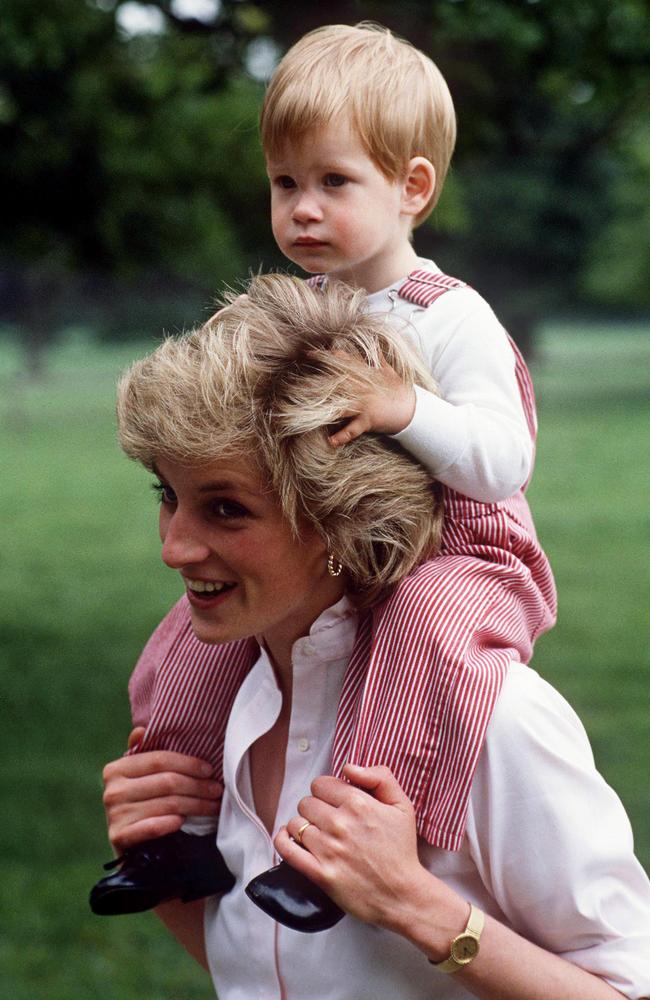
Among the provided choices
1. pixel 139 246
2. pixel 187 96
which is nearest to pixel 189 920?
pixel 139 246

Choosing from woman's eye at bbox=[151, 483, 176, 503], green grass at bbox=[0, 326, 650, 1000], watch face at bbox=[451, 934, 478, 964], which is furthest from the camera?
green grass at bbox=[0, 326, 650, 1000]

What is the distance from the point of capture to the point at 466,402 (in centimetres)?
220

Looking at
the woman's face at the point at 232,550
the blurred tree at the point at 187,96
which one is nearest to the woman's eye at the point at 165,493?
the woman's face at the point at 232,550

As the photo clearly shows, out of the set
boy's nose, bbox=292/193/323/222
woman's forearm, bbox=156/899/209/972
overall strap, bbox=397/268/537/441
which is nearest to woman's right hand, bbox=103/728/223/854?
woman's forearm, bbox=156/899/209/972

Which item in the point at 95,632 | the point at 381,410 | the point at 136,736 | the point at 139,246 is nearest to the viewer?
the point at 381,410

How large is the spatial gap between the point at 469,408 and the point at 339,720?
0.50 meters

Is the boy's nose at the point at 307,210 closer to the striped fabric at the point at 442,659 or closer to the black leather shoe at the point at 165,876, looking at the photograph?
the striped fabric at the point at 442,659

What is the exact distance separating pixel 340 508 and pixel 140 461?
0.31 m

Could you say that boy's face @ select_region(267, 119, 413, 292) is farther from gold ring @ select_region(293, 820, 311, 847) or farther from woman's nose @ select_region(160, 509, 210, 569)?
gold ring @ select_region(293, 820, 311, 847)

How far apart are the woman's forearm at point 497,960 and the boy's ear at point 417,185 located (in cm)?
114

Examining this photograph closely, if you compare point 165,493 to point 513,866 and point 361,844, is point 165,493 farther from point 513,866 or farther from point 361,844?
point 513,866

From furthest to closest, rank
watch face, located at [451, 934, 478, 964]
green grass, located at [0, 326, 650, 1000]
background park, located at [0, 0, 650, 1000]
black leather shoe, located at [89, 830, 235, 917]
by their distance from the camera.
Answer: background park, located at [0, 0, 650, 1000]
green grass, located at [0, 326, 650, 1000]
black leather shoe, located at [89, 830, 235, 917]
watch face, located at [451, 934, 478, 964]

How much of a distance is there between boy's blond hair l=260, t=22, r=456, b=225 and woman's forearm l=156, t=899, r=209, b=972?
4.23 feet

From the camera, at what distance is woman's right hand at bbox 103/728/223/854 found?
2334 mm
